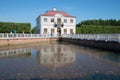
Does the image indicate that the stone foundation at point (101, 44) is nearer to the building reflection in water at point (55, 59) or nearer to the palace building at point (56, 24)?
the building reflection in water at point (55, 59)

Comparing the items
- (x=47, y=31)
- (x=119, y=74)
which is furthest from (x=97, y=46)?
(x=47, y=31)

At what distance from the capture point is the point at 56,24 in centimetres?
4906

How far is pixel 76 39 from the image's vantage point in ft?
120

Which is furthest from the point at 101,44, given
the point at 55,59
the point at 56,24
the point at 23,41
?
the point at 56,24

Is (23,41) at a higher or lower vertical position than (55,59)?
higher

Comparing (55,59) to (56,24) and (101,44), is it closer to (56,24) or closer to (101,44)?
(101,44)

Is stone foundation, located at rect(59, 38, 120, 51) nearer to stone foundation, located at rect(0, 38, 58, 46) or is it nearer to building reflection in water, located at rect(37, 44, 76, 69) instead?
building reflection in water, located at rect(37, 44, 76, 69)

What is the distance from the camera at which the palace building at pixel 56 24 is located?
160 ft

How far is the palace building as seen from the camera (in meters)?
48.6

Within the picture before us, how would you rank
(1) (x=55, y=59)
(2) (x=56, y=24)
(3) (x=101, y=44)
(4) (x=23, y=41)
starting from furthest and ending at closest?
(2) (x=56, y=24), (4) (x=23, y=41), (3) (x=101, y=44), (1) (x=55, y=59)

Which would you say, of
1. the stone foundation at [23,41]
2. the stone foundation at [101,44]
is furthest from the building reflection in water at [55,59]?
the stone foundation at [23,41]

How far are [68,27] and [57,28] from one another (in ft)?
9.20

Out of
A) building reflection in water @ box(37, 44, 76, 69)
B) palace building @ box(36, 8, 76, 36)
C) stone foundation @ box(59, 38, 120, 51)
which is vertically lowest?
building reflection in water @ box(37, 44, 76, 69)

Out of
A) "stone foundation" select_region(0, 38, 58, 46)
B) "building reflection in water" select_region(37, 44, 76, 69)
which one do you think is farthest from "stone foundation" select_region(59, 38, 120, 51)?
"stone foundation" select_region(0, 38, 58, 46)
